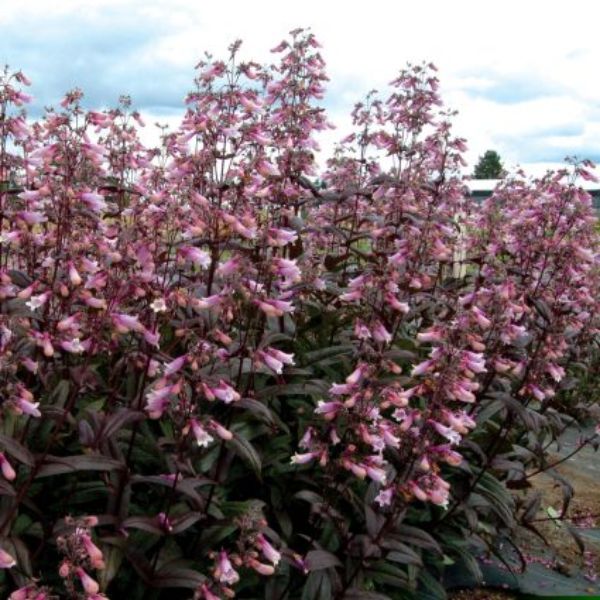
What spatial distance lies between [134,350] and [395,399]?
1146 millimetres

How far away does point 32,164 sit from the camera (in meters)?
3.79

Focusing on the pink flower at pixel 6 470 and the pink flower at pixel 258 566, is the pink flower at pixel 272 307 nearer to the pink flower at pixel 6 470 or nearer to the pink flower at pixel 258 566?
the pink flower at pixel 258 566

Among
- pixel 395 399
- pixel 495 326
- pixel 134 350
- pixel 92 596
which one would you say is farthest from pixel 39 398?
pixel 495 326

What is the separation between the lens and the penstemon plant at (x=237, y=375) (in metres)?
2.93

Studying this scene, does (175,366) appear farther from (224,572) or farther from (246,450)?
(224,572)

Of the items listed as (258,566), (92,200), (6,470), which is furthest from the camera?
(92,200)

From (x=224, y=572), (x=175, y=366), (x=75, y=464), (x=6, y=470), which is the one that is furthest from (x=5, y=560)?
(x=175, y=366)

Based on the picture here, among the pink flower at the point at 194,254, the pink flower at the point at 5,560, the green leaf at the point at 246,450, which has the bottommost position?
the pink flower at the point at 5,560

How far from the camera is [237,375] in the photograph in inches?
142

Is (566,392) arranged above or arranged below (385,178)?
below

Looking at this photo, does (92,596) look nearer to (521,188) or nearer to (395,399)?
(395,399)

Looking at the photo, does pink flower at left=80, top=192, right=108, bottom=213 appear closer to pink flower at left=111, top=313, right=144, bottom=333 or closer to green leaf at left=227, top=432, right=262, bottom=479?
pink flower at left=111, top=313, right=144, bottom=333

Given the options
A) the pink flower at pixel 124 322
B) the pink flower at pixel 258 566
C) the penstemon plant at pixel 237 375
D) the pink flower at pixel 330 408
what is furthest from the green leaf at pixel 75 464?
the pink flower at pixel 330 408

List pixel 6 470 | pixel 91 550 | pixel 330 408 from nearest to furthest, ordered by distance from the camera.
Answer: pixel 91 550 → pixel 6 470 → pixel 330 408
